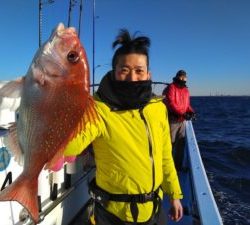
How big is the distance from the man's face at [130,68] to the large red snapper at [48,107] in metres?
0.79

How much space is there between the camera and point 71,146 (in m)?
1.93

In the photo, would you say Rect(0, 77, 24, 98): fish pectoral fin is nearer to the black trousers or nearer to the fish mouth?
the fish mouth

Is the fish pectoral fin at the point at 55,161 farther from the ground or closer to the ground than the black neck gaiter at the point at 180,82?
closer to the ground

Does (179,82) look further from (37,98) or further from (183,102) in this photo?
(37,98)

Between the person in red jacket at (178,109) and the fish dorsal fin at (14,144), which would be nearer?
the fish dorsal fin at (14,144)

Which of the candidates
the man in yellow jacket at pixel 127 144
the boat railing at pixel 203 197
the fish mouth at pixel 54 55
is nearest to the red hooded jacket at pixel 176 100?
the boat railing at pixel 203 197

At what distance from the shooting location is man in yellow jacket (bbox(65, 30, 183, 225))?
2.31m

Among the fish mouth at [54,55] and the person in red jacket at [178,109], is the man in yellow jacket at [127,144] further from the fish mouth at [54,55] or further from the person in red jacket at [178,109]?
the person in red jacket at [178,109]

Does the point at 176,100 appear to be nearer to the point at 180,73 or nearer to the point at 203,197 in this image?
the point at 180,73

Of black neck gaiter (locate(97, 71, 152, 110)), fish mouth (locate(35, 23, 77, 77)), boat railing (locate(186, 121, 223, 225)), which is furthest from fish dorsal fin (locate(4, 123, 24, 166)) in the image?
boat railing (locate(186, 121, 223, 225))

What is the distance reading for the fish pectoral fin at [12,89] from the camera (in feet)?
4.66

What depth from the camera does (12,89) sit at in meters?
1.44

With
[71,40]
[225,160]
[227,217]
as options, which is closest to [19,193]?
[71,40]

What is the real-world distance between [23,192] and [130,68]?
3.80 feet
